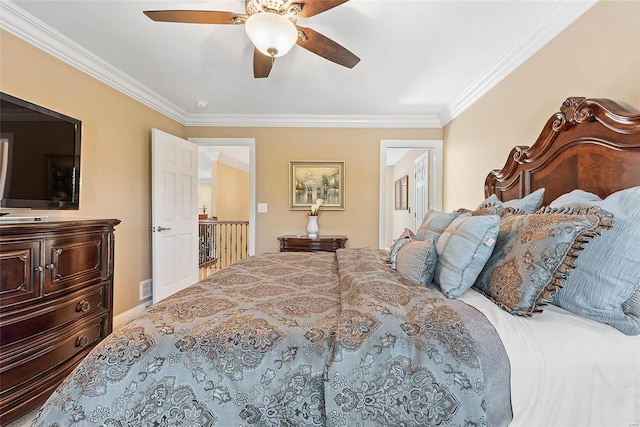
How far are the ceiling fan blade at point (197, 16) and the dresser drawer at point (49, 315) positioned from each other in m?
1.71

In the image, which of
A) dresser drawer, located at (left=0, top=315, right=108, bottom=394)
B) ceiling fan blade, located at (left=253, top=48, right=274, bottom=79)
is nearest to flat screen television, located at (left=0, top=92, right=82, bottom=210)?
dresser drawer, located at (left=0, top=315, right=108, bottom=394)

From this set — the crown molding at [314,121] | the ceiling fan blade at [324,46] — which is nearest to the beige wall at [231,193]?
the crown molding at [314,121]

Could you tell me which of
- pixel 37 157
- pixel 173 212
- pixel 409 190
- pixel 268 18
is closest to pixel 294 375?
pixel 268 18

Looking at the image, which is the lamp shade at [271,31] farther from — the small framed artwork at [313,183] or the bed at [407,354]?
the small framed artwork at [313,183]

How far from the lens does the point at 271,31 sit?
1534 millimetres

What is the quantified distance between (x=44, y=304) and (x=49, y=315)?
0.08 metres

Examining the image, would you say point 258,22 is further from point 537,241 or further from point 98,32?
point 537,241

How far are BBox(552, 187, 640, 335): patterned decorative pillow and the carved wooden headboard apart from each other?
278mm

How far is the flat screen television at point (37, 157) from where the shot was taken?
5.74 ft

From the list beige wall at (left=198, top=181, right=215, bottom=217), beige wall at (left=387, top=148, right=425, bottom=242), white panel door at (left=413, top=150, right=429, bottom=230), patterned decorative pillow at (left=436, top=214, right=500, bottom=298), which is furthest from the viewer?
beige wall at (left=198, top=181, right=215, bottom=217)

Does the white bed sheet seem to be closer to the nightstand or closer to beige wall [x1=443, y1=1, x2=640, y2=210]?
beige wall [x1=443, y1=1, x2=640, y2=210]

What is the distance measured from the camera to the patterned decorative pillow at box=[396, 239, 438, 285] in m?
1.42

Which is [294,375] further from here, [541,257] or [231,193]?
[231,193]

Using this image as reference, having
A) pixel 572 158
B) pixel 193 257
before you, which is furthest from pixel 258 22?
pixel 193 257
